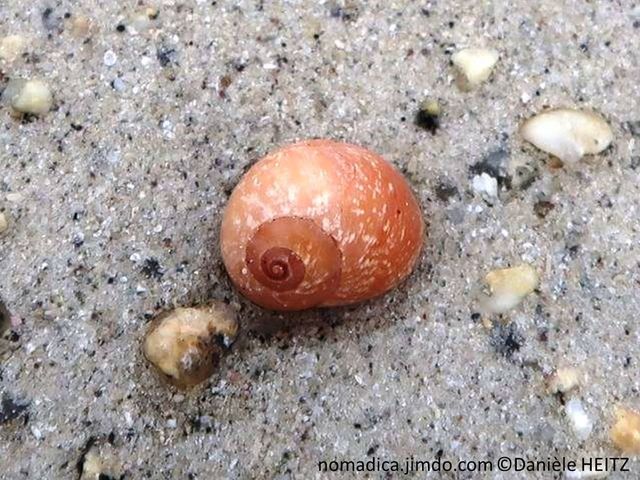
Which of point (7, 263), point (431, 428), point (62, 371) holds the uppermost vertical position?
point (7, 263)

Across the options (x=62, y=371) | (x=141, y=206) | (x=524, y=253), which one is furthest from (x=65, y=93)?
(x=524, y=253)

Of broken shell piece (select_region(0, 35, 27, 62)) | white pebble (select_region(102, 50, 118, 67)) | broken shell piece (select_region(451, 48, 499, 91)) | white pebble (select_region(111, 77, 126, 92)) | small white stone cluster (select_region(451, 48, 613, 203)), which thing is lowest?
small white stone cluster (select_region(451, 48, 613, 203))

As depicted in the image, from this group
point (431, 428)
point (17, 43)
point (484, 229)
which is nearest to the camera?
point (431, 428)

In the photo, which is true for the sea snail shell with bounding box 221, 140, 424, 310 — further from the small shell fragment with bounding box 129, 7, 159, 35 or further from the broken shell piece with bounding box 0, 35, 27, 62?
the broken shell piece with bounding box 0, 35, 27, 62

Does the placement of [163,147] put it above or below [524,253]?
above

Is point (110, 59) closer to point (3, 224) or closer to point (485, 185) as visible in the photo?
point (3, 224)

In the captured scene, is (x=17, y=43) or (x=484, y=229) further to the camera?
(x=17, y=43)

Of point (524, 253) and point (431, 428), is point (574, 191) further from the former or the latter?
point (431, 428)

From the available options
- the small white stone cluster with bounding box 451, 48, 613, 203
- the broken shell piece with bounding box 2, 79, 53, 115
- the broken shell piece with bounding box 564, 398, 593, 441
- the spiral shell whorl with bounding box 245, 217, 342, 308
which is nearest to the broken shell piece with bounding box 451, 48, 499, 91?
the small white stone cluster with bounding box 451, 48, 613, 203
